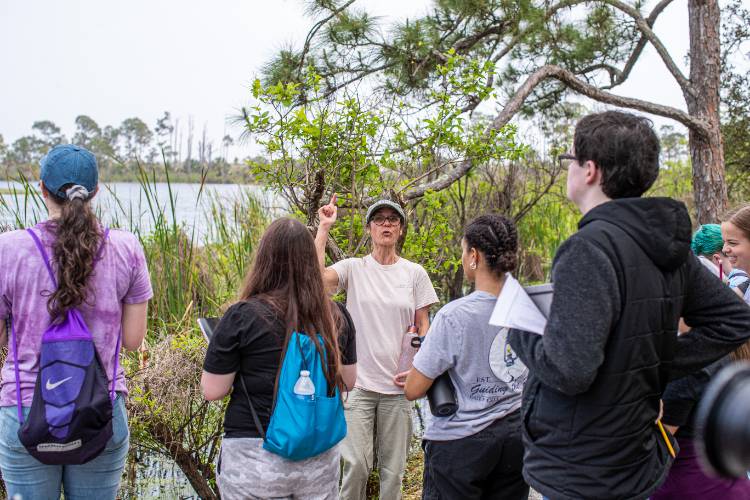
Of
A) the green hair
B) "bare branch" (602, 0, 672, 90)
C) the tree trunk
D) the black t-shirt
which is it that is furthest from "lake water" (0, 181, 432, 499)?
"bare branch" (602, 0, 672, 90)

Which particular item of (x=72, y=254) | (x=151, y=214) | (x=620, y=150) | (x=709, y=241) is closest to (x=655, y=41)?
(x=709, y=241)

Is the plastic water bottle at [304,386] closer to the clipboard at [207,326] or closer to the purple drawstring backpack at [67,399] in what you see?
the clipboard at [207,326]

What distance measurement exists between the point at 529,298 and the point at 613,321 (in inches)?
9.1

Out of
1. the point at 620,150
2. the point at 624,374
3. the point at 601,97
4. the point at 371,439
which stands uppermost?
the point at 601,97

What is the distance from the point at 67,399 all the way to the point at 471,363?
1.41m

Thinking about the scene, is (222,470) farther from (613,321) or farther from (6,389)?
(613,321)

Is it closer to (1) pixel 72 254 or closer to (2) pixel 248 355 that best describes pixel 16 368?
(1) pixel 72 254

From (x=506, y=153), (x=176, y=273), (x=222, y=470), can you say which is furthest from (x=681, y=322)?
(x=176, y=273)

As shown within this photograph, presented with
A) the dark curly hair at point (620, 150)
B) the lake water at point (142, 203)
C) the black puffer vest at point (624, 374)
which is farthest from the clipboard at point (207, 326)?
the lake water at point (142, 203)

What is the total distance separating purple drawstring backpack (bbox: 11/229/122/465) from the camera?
224cm

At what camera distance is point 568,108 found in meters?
8.31

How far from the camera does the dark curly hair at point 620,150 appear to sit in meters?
1.92

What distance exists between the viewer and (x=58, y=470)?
2.39 meters

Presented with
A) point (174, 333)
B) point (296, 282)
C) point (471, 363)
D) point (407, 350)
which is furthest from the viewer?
point (174, 333)
